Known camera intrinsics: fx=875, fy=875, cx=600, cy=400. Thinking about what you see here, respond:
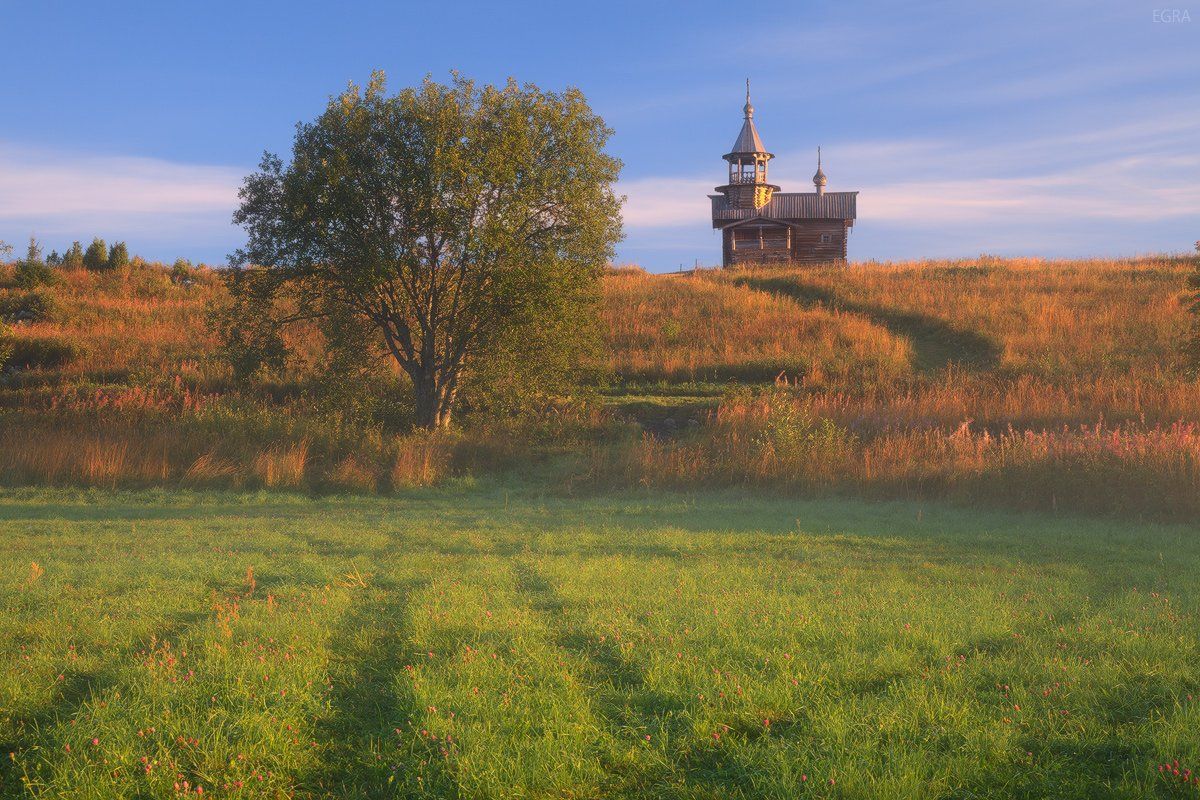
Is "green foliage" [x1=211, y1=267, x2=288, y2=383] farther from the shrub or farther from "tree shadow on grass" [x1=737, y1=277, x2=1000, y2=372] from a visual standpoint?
the shrub

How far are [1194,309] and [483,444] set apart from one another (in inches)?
663

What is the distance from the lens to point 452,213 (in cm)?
1839

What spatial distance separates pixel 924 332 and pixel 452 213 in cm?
2010

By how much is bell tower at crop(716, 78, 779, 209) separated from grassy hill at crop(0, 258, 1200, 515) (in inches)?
982

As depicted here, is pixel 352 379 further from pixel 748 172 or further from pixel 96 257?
pixel 748 172

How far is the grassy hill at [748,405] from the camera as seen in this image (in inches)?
585

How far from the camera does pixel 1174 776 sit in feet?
13.8

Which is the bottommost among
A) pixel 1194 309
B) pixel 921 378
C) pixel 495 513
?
pixel 495 513

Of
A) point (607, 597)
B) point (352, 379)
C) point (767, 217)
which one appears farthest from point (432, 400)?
point (767, 217)

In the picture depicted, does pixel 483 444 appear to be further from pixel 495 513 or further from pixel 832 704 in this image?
pixel 832 704

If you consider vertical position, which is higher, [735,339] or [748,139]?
[748,139]

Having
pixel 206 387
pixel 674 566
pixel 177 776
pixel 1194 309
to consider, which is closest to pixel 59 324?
pixel 206 387

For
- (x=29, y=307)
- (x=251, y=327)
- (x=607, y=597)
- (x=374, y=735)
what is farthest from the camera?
(x=29, y=307)

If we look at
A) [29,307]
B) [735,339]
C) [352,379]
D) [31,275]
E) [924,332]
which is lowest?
[352,379]
